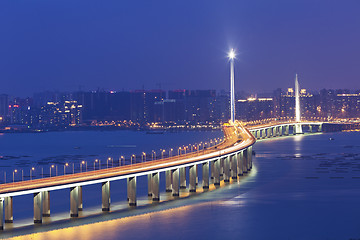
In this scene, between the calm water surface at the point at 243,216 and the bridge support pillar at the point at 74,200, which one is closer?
the calm water surface at the point at 243,216

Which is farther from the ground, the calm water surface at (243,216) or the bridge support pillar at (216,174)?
the bridge support pillar at (216,174)

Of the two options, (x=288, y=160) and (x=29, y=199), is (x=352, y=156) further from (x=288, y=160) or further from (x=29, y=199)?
(x=29, y=199)

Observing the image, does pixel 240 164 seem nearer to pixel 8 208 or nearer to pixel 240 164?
pixel 240 164

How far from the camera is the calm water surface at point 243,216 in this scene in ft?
189

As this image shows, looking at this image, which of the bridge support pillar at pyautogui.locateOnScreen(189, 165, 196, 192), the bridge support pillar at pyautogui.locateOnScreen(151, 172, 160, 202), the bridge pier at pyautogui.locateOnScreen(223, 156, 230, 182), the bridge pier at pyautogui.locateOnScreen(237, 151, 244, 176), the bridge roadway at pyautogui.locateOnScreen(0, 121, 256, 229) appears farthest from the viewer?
the bridge pier at pyautogui.locateOnScreen(237, 151, 244, 176)

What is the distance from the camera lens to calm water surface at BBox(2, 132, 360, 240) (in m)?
57.5

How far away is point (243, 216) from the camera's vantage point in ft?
219

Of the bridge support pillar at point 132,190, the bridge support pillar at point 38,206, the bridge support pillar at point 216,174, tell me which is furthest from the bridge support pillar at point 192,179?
the bridge support pillar at point 38,206

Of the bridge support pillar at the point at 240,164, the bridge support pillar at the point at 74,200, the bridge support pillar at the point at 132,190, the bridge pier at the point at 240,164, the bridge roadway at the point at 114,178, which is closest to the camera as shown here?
the bridge roadway at the point at 114,178

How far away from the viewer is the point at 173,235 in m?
58.2

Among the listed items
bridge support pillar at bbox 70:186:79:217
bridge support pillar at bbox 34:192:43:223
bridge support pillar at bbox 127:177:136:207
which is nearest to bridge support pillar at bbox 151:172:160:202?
bridge support pillar at bbox 127:177:136:207

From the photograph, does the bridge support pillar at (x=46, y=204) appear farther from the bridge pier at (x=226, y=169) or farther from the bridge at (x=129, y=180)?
the bridge pier at (x=226, y=169)

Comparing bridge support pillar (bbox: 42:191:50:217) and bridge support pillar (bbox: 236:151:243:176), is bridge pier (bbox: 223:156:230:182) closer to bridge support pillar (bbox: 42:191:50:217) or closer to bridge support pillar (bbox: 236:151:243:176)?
bridge support pillar (bbox: 236:151:243:176)

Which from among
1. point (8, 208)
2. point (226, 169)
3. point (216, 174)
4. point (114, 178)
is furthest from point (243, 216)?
point (226, 169)
